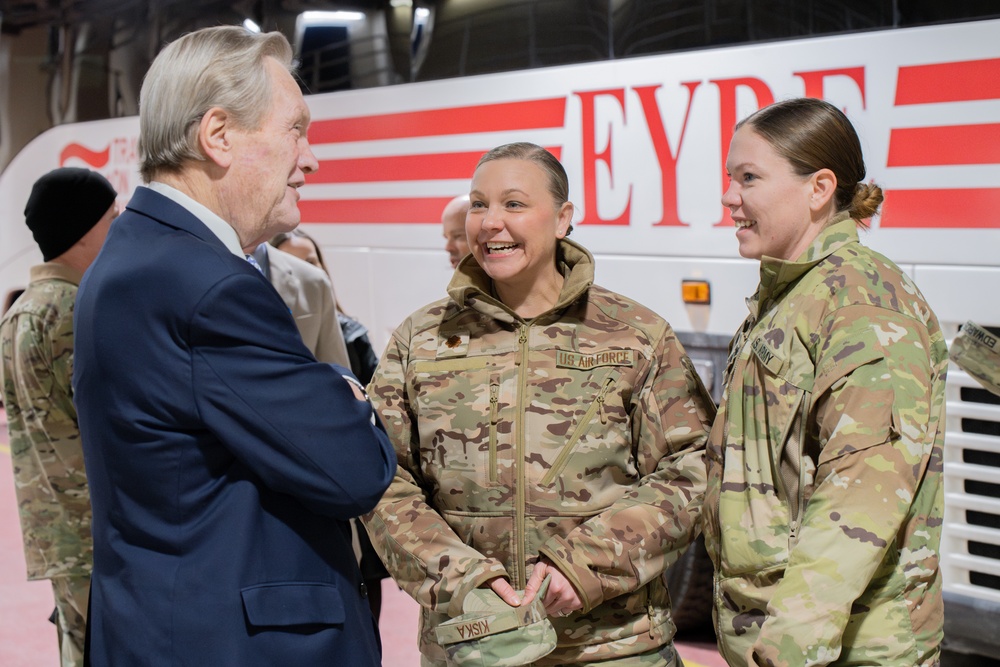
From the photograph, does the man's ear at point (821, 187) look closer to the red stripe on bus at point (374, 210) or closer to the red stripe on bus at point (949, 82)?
the red stripe on bus at point (949, 82)

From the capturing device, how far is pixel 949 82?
3.65m

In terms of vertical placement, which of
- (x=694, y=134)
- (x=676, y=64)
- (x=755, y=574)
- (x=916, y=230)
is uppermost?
(x=676, y=64)

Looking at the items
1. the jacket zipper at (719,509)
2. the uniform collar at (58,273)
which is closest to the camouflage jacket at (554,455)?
the jacket zipper at (719,509)

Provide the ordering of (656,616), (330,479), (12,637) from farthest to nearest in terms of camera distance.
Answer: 1. (12,637)
2. (656,616)
3. (330,479)

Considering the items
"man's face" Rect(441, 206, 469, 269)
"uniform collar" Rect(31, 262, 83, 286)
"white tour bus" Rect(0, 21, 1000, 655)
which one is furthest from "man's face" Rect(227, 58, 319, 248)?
"white tour bus" Rect(0, 21, 1000, 655)

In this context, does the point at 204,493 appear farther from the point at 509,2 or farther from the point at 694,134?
the point at 509,2

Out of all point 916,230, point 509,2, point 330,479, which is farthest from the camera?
point 509,2

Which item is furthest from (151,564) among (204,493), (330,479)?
(330,479)

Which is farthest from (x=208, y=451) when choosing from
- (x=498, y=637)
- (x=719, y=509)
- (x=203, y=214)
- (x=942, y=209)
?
(x=942, y=209)

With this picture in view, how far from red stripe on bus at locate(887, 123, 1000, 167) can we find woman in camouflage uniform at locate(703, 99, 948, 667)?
1.61 metres

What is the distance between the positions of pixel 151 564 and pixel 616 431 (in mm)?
1146

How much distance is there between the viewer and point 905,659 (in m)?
1.98

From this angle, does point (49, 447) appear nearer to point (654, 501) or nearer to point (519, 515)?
point (519, 515)

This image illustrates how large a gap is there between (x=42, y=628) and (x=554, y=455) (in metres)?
4.16
